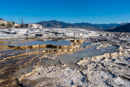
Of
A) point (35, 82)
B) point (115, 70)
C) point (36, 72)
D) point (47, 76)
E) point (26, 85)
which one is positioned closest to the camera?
point (26, 85)

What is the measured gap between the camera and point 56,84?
9.19ft

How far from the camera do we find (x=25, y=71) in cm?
348

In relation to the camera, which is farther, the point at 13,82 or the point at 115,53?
the point at 115,53

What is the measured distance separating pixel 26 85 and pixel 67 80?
1074 mm

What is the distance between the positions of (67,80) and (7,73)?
1.87 meters

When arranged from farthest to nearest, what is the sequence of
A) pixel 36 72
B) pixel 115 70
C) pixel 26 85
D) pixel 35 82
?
pixel 115 70 → pixel 36 72 → pixel 35 82 → pixel 26 85

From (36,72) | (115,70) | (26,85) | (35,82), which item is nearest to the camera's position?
(26,85)

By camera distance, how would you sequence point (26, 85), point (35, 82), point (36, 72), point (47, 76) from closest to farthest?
point (26, 85)
point (35, 82)
point (47, 76)
point (36, 72)

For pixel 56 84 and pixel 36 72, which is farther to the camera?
pixel 36 72

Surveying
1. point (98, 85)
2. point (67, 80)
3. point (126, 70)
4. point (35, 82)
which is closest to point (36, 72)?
point (35, 82)

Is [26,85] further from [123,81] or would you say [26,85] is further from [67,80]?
[123,81]

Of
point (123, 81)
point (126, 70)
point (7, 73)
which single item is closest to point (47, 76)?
point (7, 73)

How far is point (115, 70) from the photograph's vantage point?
382 centimetres

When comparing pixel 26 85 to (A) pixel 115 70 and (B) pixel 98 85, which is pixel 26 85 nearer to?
(B) pixel 98 85
